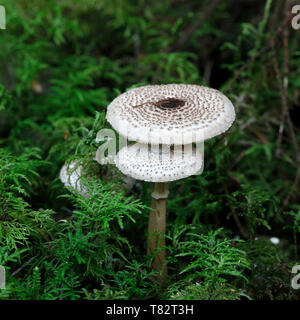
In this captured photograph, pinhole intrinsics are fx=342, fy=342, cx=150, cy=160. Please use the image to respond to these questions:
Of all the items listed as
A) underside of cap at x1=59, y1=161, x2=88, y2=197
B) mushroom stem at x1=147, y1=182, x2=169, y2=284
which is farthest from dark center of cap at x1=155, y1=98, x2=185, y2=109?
underside of cap at x1=59, y1=161, x2=88, y2=197

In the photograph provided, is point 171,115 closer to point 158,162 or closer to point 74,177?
point 158,162

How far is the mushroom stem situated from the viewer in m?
2.16

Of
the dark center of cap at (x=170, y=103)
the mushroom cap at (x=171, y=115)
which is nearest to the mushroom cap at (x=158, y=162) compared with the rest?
the mushroom cap at (x=171, y=115)

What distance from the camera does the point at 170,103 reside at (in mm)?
2020

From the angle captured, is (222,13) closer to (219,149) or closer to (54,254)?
(219,149)

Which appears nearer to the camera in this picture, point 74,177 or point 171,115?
point 171,115

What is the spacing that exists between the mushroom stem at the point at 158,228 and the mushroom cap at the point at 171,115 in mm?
483

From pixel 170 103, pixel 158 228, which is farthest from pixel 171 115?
pixel 158 228

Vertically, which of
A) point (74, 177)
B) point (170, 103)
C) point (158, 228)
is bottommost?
point (158, 228)

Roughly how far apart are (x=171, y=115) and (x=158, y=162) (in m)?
0.28

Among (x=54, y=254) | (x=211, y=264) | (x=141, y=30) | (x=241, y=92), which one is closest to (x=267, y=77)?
(x=241, y=92)

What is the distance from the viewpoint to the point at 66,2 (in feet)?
15.1

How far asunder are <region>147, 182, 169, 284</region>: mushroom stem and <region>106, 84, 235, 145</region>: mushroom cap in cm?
48

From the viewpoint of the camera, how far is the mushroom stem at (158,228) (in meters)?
2.16
